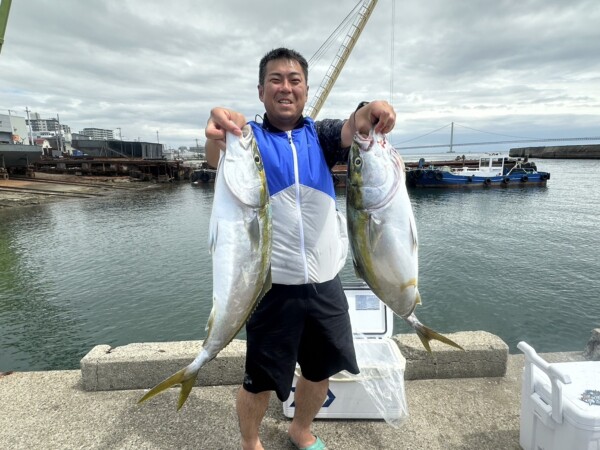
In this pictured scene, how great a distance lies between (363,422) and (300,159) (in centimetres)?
230

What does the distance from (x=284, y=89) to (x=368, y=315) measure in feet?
7.63

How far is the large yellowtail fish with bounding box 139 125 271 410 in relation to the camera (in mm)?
2027

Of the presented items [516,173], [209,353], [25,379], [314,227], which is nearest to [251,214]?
[314,227]

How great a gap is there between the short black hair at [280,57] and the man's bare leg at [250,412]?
2119 millimetres

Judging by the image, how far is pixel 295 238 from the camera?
2.34m

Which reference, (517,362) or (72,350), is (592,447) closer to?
(517,362)

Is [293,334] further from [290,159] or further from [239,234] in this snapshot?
[290,159]

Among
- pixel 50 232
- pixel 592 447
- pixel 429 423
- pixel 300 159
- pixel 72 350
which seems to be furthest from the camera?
pixel 50 232

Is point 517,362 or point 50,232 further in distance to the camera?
point 50,232

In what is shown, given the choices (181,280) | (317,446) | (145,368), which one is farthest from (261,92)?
(181,280)

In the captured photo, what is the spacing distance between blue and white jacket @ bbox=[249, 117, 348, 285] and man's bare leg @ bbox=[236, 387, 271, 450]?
0.85m

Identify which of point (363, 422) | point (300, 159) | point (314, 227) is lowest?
point (363, 422)

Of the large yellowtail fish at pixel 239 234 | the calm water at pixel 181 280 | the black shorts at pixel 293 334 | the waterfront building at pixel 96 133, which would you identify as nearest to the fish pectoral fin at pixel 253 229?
the large yellowtail fish at pixel 239 234

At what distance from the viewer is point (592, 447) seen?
6.68ft
